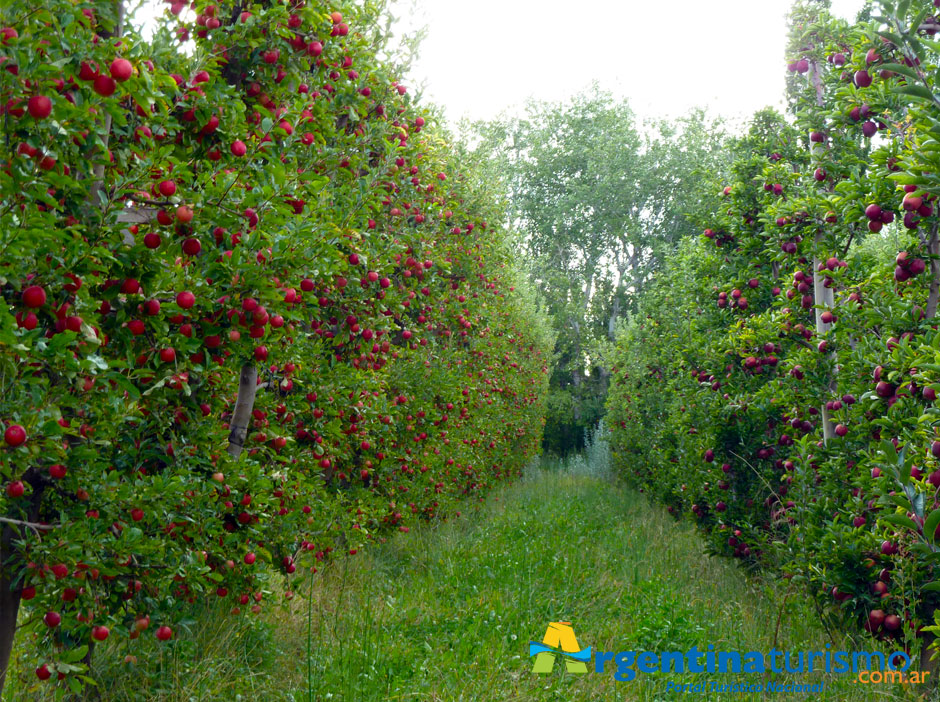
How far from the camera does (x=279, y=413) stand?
502 cm

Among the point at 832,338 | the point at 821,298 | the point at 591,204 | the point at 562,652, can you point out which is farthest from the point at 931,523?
the point at 591,204

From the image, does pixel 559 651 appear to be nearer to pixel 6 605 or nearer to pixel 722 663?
pixel 722 663

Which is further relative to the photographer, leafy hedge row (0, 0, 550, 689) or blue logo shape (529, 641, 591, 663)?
blue logo shape (529, 641, 591, 663)

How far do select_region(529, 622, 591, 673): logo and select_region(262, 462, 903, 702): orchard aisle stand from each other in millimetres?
86

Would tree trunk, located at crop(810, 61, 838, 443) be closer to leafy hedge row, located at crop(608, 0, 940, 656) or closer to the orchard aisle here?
leafy hedge row, located at crop(608, 0, 940, 656)

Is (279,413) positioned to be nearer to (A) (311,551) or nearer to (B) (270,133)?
(A) (311,551)

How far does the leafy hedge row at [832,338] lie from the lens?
12.0 feet

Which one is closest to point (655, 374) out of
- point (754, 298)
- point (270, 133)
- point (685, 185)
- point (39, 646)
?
point (754, 298)

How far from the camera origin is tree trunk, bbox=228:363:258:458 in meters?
4.12

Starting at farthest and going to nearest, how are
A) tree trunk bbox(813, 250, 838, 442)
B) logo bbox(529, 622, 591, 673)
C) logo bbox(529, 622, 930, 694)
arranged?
tree trunk bbox(813, 250, 838, 442) → logo bbox(529, 622, 591, 673) → logo bbox(529, 622, 930, 694)

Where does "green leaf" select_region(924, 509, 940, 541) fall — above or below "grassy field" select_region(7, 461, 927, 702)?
above

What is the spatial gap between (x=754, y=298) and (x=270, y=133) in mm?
5831

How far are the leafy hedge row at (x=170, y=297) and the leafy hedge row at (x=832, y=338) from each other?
268 cm

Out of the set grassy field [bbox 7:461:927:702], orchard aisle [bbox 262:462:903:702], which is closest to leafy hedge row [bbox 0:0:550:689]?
grassy field [bbox 7:461:927:702]
